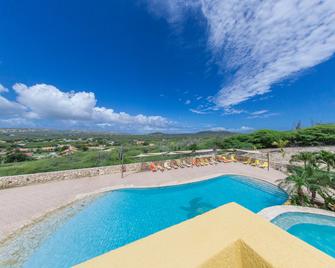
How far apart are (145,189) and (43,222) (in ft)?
16.5

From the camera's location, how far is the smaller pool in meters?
5.25

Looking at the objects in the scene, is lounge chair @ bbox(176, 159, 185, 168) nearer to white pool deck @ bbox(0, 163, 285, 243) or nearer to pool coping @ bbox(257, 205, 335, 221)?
white pool deck @ bbox(0, 163, 285, 243)

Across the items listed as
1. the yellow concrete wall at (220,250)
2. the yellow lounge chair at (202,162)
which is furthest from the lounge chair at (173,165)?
the yellow concrete wall at (220,250)

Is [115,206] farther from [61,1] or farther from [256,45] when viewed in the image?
[256,45]

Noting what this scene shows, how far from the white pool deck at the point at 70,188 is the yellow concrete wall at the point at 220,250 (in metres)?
6.35

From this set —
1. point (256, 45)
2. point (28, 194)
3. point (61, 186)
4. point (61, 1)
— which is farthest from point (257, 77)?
point (28, 194)

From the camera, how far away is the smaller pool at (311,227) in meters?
5.25

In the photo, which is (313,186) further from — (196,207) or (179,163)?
(179,163)

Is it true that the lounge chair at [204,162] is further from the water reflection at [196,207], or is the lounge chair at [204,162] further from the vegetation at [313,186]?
the vegetation at [313,186]

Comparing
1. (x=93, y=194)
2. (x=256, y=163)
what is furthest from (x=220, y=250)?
(x=256, y=163)

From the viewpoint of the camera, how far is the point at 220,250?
2.07 m

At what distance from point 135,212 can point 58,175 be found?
7.02 m

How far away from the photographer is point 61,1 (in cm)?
873

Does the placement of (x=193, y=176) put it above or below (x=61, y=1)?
below
